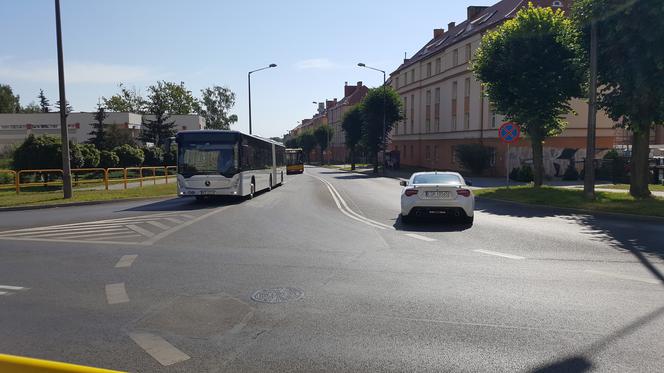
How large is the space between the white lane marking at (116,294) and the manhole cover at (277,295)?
5.15 feet

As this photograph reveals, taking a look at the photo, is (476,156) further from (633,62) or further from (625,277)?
(625,277)

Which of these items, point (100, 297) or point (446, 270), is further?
point (446, 270)

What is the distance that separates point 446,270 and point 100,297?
4723 mm

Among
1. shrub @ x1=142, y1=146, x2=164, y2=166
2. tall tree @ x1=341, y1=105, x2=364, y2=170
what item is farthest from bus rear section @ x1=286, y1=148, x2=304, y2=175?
shrub @ x1=142, y1=146, x2=164, y2=166

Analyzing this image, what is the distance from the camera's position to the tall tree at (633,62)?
1532 centimetres

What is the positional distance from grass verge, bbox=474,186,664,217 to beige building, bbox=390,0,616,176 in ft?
32.8

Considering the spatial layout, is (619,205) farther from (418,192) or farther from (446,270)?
(446,270)

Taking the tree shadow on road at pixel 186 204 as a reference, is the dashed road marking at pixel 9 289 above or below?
above

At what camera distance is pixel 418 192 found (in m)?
12.3

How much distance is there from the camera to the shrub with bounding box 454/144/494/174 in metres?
37.2

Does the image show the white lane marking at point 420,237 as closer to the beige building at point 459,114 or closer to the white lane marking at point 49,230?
the white lane marking at point 49,230

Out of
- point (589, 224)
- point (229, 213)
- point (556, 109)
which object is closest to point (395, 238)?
point (589, 224)

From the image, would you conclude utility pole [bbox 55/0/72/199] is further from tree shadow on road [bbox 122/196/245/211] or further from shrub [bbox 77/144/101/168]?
shrub [bbox 77/144/101/168]

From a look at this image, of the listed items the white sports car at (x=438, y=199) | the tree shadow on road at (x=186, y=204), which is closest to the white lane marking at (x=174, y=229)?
the tree shadow on road at (x=186, y=204)
